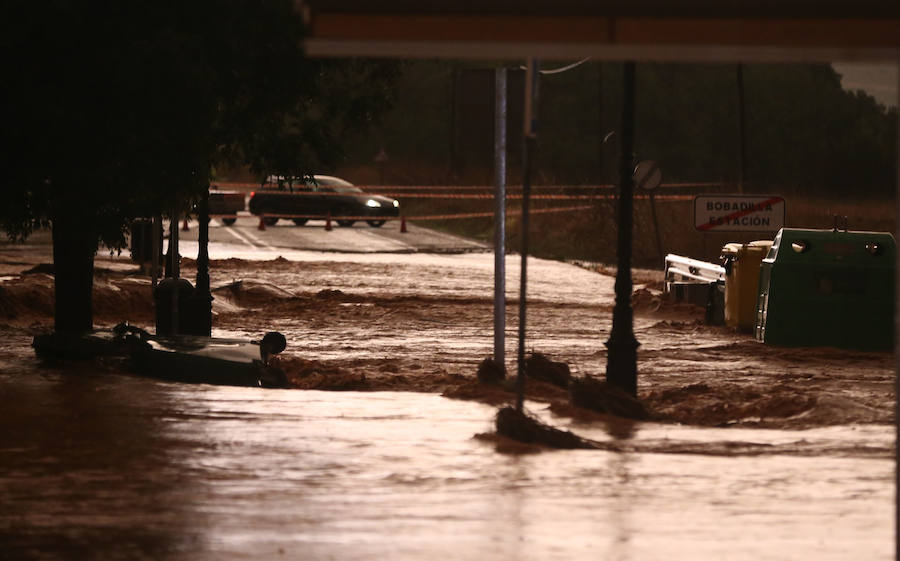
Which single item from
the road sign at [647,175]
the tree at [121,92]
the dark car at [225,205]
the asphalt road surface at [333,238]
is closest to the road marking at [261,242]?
the asphalt road surface at [333,238]

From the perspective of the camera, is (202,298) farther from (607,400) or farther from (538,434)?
(538,434)

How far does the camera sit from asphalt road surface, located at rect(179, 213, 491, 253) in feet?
127

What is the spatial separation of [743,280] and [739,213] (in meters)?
3.01

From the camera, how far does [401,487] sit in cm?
936

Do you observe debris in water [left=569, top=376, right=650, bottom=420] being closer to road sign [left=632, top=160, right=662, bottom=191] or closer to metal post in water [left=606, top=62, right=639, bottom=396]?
metal post in water [left=606, top=62, right=639, bottom=396]

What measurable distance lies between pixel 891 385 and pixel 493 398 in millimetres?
4051

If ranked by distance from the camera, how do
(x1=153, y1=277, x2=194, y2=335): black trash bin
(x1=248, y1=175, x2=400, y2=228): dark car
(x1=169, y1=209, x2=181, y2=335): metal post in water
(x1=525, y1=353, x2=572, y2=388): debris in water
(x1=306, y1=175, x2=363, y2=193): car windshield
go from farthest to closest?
(x1=306, y1=175, x2=363, y2=193): car windshield, (x1=248, y1=175, x2=400, y2=228): dark car, (x1=153, y1=277, x2=194, y2=335): black trash bin, (x1=169, y1=209, x2=181, y2=335): metal post in water, (x1=525, y1=353, x2=572, y2=388): debris in water

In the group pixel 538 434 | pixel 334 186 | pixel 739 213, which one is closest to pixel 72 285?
pixel 538 434

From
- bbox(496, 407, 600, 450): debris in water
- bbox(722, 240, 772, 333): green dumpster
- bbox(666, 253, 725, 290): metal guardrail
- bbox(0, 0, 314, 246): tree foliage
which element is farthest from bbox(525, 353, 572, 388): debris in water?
bbox(666, 253, 725, 290): metal guardrail

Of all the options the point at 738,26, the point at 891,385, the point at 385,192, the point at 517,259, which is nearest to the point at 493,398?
the point at 891,385

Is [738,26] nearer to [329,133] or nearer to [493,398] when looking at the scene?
[493,398]

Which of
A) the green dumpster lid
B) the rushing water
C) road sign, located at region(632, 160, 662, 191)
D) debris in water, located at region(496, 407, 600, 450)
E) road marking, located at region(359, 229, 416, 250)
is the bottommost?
the rushing water

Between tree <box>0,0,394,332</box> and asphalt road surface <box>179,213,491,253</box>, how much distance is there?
21.2 meters

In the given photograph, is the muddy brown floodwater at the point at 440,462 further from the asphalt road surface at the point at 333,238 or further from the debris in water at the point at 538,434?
the asphalt road surface at the point at 333,238
